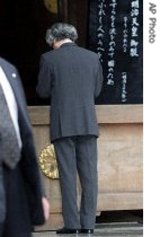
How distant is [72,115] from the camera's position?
22.9 feet

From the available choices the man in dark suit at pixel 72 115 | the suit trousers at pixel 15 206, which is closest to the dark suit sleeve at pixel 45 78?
the man in dark suit at pixel 72 115

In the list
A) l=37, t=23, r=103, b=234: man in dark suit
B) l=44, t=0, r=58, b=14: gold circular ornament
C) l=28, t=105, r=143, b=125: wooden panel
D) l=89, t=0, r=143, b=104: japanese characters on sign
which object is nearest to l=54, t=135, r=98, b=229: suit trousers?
l=37, t=23, r=103, b=234: man in dark suit

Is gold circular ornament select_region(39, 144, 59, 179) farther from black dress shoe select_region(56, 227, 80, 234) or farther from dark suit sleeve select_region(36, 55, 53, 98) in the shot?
dark suit sleeve select_region(36, 55, 53, 98)

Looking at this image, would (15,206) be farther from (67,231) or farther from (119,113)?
(119,113)

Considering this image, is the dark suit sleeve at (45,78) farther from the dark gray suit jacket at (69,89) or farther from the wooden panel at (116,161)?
the wooden panel at (116,161)

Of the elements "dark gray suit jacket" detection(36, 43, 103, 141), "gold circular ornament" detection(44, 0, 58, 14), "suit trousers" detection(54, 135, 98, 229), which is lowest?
"suit trousers" detection(54, 135, 98, 229)

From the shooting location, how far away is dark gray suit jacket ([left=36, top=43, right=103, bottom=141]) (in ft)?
22.8

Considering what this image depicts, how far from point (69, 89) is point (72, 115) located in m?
0.24

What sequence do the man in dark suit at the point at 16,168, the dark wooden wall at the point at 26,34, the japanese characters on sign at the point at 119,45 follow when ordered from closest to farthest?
the man in dark suit at the point at 16,168 < the japanese characters on sign at the point at 119,45 < the dark wooden wall at the point at 26,34

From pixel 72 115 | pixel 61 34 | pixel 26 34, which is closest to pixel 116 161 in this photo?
pixel 72 115

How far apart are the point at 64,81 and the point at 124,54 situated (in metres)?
1.34

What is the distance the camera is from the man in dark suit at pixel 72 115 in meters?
6.96
